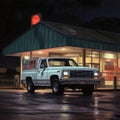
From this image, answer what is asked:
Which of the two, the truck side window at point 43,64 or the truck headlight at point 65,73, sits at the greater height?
the truck side window at point 43,64

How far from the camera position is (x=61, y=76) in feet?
74.8

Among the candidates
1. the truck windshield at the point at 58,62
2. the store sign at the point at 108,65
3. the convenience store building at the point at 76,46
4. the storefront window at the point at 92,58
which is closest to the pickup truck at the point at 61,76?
the truck windshield at the point at 58,62

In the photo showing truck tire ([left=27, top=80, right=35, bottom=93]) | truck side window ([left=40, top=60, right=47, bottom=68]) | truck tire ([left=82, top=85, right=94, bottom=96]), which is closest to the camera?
truck tire ([left=82, top=85, right=94, bottom=96])

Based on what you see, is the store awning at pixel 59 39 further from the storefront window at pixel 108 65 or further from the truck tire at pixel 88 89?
the truck tire at pixel 88 89

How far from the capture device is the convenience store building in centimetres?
3438

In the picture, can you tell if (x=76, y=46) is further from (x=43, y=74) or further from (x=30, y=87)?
(x=43, y=74)

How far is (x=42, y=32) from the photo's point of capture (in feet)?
121

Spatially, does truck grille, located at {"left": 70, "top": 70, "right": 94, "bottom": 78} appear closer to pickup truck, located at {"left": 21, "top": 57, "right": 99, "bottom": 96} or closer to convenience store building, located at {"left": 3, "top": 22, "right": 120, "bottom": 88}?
pickup truck, located at {"left": 21, "top": 57, "right": 99, "bottom": 96}

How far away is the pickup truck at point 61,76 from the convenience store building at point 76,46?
8175 millimetres

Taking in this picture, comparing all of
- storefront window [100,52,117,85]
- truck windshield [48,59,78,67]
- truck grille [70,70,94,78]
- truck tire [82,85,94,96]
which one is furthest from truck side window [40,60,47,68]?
storefront window [100,52,117,85]

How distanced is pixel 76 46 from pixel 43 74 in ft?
32.5

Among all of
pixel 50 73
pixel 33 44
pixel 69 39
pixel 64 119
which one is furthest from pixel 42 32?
pixel 64 119

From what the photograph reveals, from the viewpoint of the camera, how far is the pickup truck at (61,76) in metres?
22.8

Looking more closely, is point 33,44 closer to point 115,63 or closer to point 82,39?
point 82,39
